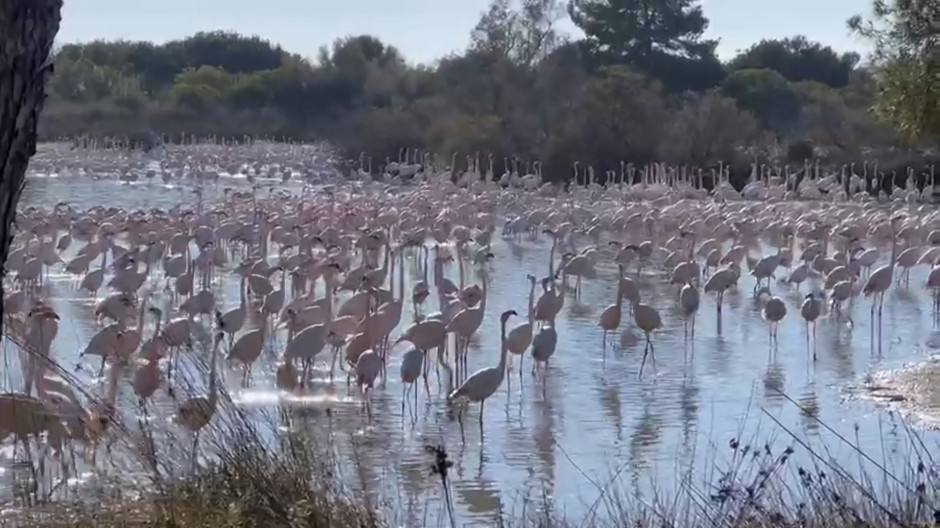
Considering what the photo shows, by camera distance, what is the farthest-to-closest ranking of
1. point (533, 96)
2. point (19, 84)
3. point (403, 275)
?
point (533, 96)
point (403, 275)
point (19, 84)

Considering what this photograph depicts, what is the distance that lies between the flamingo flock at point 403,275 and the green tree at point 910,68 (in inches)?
74.3

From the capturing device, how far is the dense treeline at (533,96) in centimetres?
3588

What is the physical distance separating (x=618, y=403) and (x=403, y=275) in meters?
5.65

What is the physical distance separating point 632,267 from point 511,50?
98.4 ft

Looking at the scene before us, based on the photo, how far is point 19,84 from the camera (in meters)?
3.22

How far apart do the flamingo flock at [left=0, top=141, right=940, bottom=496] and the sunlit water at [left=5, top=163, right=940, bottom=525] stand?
7.3 inches

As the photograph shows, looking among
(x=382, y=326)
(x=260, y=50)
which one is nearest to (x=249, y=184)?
(x=382, y=326)

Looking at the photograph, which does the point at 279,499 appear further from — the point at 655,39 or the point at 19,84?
the point at 655,39

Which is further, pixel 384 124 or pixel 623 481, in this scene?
pixel 384 124

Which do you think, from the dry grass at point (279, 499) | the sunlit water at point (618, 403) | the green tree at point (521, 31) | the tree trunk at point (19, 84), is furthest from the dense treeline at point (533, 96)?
the tree trunk at point (19, 84)

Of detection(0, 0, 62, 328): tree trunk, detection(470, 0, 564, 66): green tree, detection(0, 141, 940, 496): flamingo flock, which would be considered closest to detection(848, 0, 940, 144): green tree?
detection(0, 141, 940, 496): flamingo flock

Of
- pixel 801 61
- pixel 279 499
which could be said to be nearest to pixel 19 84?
pixel 279 499

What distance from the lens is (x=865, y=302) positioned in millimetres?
16844

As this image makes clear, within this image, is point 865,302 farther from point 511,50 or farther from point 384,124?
point 511,50
